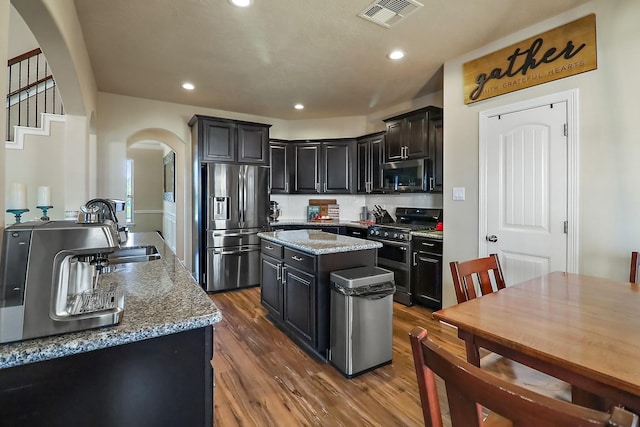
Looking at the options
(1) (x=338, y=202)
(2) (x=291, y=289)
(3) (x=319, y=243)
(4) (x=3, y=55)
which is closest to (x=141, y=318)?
(4) (x=3, y=55)

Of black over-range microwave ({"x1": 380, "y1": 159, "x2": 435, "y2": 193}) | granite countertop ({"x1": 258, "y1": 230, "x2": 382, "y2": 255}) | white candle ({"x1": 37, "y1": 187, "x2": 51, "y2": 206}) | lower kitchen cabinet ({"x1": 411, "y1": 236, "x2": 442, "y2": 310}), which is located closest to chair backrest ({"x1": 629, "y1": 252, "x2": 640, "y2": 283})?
granite countertop ({"x1": 258, "y1": 230, "x2": 382, "y2": 255})

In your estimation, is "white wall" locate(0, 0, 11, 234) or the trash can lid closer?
"white wall" locate(0, 0, 11, 234)

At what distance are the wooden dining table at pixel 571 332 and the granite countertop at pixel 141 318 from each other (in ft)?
3.02

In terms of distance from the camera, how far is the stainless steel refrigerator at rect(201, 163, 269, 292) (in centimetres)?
438

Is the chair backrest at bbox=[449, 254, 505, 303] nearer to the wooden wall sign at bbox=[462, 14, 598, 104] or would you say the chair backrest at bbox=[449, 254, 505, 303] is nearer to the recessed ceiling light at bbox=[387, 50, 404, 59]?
the wooden wall sign at bbox=[462, 14, 598, 104]

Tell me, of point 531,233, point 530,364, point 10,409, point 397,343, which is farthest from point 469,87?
point 10,409

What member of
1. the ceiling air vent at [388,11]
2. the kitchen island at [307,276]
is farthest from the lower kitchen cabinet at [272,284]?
the ceiling air vent at [388,11]

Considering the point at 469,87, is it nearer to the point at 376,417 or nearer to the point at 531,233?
the point at 531,233

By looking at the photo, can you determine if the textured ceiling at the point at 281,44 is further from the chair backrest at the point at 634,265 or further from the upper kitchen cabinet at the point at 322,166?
the chair backrest at the point at 634,265

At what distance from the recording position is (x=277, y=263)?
3.11 metres

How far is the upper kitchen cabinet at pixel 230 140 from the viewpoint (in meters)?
4.40

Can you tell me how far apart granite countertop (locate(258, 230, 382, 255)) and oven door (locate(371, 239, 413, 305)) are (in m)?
1.15

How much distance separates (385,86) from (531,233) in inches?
95.9

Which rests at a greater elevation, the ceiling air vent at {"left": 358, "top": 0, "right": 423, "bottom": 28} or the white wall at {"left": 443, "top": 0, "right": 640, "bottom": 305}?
the ceiling air vent at {"left": 358, "top": 0, "right": 423, "bottom": 28}
